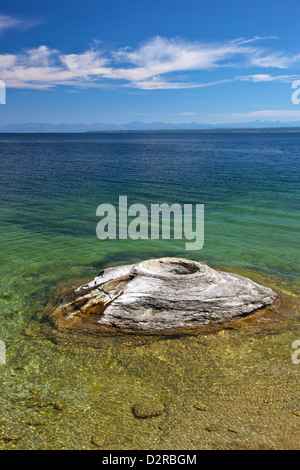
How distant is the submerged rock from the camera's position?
9.61m

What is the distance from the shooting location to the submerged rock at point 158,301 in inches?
378

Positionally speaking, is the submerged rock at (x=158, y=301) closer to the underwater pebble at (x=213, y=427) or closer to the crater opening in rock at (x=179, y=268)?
the crater opening in rock at (x=179, y=268)

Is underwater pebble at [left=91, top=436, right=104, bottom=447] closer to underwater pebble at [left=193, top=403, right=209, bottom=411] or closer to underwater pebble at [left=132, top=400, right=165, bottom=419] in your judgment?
underwater pebble at [left=132, top=400, right=165, bottom=419]

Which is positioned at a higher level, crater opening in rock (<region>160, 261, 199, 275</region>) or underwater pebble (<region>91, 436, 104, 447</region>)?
crater opening in rock (<region>160, 261, 199, 275</region>)

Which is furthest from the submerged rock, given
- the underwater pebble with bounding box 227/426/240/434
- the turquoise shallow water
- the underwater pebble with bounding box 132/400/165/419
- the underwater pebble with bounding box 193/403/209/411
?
the underwater pebble with bounding box 227/426/240/434

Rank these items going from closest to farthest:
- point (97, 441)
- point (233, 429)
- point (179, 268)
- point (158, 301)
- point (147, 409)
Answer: point (97, 441) < point (233, 429) < point (147, 409) < point (158, 301) < point (179, 268)

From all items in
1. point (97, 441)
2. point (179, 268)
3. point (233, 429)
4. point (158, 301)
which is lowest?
point (97, 441)

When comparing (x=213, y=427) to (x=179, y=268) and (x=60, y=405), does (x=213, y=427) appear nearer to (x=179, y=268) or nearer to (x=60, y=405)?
(x=60, y=405)

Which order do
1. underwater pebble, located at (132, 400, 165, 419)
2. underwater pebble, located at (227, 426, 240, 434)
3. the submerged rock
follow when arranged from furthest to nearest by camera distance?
the submerged rock < underwater pebble, located at (132, 400, 165, 419) < underwater pebble, located at (227, 426, 240, 434)

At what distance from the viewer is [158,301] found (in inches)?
387

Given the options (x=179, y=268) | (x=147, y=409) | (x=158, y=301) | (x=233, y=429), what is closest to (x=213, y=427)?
(x=233, y=429)

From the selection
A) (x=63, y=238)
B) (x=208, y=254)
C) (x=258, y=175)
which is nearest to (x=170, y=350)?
(x=208, y=254)

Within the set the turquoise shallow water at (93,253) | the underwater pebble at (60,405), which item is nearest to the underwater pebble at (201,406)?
the turquoise shallow water at (93,253)

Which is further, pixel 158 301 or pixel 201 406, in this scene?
pixel 158 301
